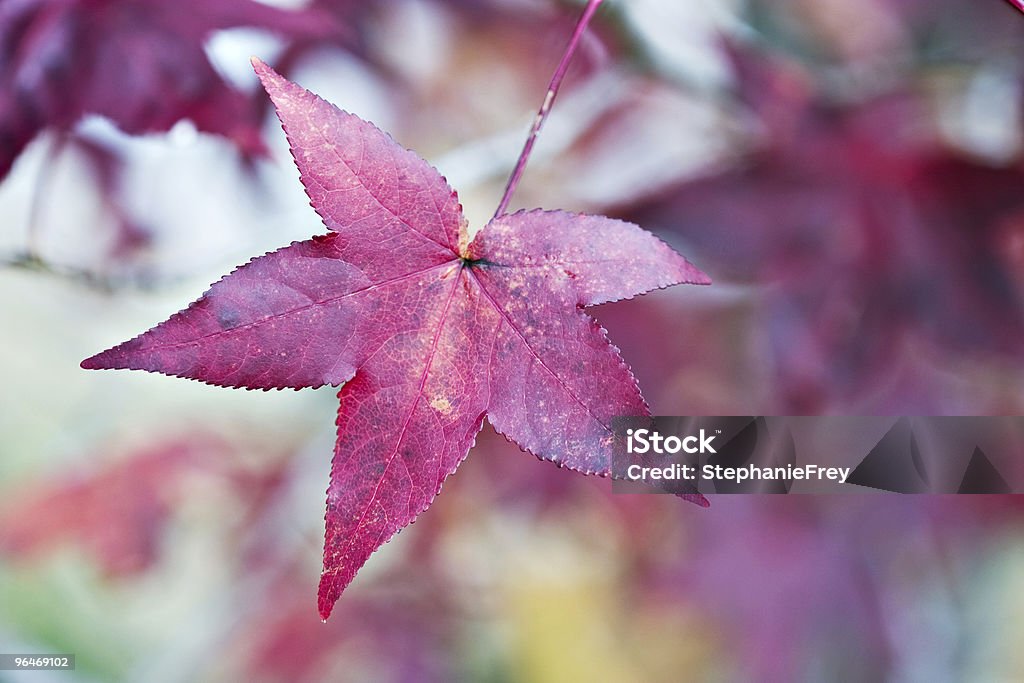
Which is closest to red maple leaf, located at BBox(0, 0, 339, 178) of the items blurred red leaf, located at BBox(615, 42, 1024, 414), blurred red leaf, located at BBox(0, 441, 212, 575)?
blurred red leaf, located at BBox(0, 441, 212, 575)

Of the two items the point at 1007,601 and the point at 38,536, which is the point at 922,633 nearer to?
the point at 1007,601

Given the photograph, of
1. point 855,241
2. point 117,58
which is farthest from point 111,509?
point 855,241

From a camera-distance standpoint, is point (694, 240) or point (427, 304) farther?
point (694, 240)

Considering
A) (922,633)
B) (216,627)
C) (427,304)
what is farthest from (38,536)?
(922,633)

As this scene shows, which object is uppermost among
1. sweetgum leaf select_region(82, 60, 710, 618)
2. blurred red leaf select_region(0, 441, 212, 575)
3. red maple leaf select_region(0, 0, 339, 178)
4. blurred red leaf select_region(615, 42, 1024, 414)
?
red maple leaf select_region(0, 0, 339, 178)

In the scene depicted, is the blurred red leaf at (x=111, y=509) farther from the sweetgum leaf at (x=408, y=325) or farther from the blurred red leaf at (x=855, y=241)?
the blurred red leaf at (x=855, y=241)

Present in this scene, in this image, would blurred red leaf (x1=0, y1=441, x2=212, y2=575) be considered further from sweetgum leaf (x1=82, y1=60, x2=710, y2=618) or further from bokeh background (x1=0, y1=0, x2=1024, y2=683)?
sweetgum leaf (x1=82, y1=60, x2=710, y2=618)
